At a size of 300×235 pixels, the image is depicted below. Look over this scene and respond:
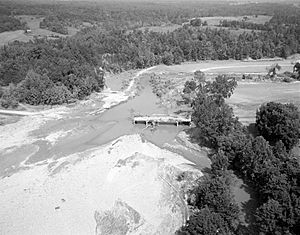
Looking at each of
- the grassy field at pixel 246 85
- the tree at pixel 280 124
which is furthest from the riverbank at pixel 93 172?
the grassy field at pixel 246 85

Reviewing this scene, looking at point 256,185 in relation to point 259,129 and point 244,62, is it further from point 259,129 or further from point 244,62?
point 244,62

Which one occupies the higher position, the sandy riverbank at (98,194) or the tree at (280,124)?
the tree at (280,124)

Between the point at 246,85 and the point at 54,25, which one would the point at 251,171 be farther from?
the point at 54,25

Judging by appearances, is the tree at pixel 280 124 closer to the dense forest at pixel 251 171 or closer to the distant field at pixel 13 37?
the dense forest at pixel 251 171

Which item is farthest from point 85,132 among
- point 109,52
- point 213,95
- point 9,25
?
point 9,25

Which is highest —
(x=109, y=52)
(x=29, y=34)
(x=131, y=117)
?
(x=29, y=34)

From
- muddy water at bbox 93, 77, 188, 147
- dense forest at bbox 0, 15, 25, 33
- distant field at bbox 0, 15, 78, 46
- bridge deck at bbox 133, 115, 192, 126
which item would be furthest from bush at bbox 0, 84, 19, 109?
dense forest at bbox 0, 15, 25, 33

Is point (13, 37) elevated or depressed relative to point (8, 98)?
depressed
